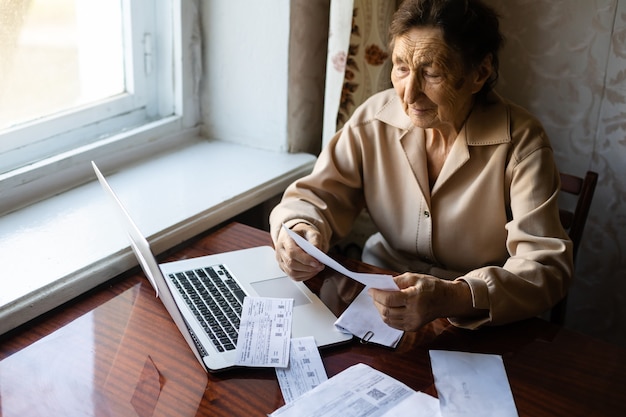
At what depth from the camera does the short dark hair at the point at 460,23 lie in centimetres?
139

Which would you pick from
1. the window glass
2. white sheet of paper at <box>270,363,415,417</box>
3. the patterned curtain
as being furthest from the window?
white sheet of paper at <box>270,363,415,417</box>

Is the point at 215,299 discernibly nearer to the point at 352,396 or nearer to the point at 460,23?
the point at 352,396

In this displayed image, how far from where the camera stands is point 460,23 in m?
1.39

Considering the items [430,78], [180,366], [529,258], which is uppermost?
[430,78]

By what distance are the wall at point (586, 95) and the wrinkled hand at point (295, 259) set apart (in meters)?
A: 0.81

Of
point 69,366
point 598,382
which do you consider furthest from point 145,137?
point 598,382

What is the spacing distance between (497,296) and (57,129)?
119 centimetres

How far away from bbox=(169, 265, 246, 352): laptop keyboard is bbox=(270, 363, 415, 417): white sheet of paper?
20cm

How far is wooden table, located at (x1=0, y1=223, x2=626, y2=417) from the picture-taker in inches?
42.6

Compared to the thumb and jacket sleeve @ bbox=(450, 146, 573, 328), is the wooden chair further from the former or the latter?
the thumb

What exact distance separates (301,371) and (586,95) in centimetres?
112

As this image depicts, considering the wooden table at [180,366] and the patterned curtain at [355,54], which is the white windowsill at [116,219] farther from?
the patterned curtain at [355,54]

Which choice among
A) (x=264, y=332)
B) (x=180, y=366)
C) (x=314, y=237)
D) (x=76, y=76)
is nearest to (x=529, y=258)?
(x=314, y=237)

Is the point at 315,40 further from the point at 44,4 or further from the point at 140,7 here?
the point at 44,4
